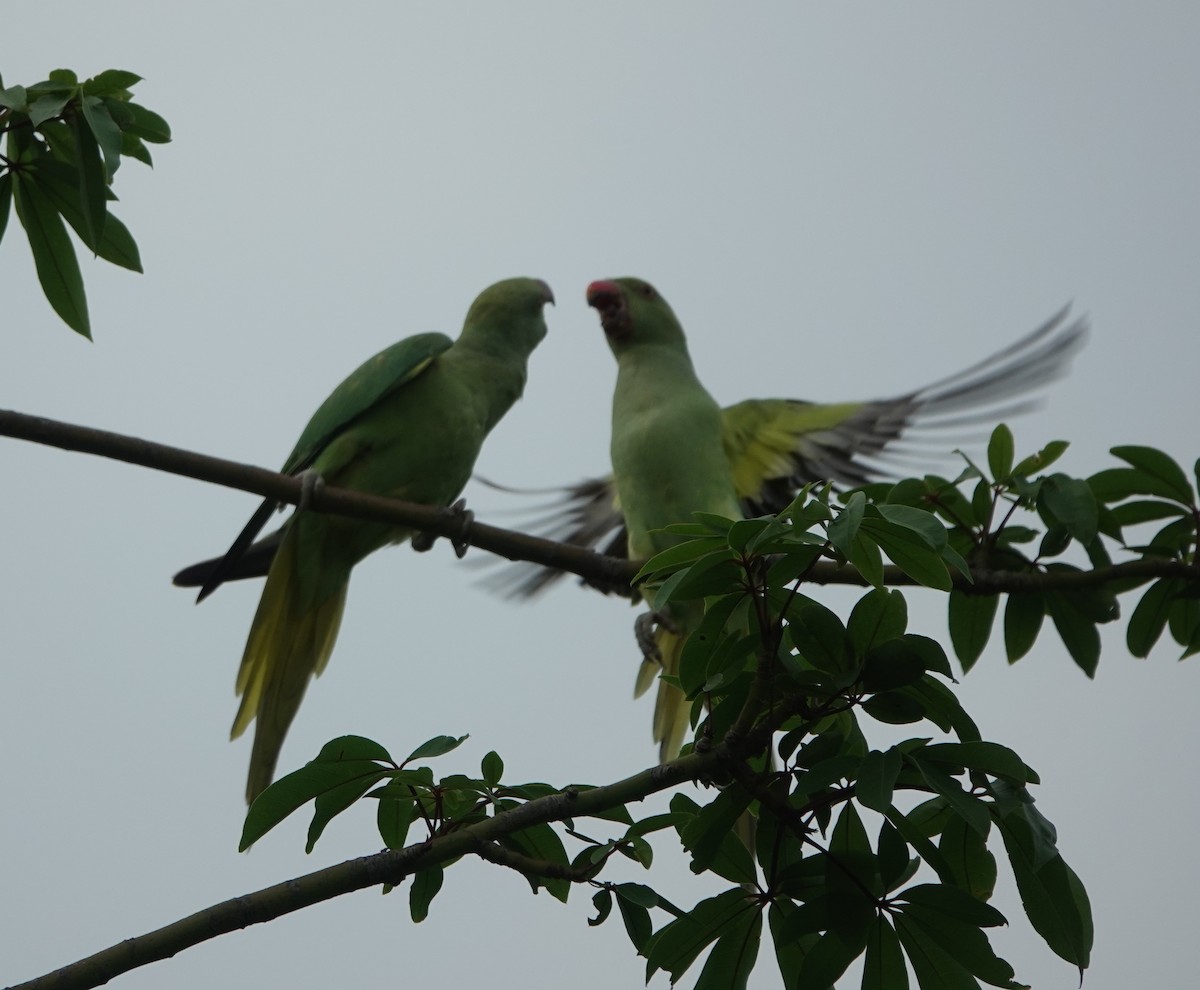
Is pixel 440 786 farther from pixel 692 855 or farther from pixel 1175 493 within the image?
pixel 1175 493

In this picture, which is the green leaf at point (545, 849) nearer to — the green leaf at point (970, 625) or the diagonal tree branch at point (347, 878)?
the diagonal tree branch at point (347, 878)

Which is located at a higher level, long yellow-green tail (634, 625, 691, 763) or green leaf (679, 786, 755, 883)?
long yellow-green tail (634, 625, 691, 763)

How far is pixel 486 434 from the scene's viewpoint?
13.1 feet

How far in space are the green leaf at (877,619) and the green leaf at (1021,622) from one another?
1.18m

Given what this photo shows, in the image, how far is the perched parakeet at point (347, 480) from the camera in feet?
11.4

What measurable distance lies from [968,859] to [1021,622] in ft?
3.40

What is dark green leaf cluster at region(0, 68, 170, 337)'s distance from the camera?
6.16 ft

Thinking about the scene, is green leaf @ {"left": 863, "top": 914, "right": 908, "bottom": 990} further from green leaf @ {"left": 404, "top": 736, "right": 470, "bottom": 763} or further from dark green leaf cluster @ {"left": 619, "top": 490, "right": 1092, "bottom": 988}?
green leaf @ {"left": 404, "top": 736, "right": 470, "bottom": 763}

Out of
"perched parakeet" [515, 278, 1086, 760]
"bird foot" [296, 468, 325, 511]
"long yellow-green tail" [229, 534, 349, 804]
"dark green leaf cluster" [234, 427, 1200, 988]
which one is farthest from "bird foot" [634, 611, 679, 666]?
"dark green leaf cluster" [234, 427, 1200, 988]

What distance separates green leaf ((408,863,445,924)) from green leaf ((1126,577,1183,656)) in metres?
1.56

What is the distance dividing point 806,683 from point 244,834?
78 centimetres

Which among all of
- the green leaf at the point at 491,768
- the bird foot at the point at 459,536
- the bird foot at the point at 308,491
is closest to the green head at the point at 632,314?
the bird foot at the point at 459,536

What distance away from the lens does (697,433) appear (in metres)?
3.89

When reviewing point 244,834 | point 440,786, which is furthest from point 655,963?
point 244,834
